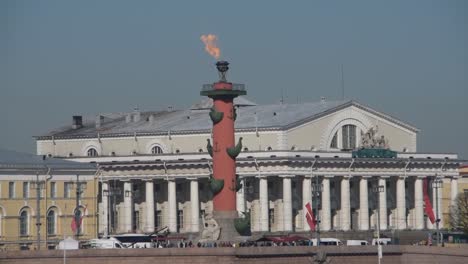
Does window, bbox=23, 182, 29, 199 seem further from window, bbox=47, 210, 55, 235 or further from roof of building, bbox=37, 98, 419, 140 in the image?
roof of building, bbox=37, 98, 419, 140

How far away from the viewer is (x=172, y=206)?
143750mm

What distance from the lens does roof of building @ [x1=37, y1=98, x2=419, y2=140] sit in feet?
474

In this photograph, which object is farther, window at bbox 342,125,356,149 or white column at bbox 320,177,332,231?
window at bbox 342,125,356,149

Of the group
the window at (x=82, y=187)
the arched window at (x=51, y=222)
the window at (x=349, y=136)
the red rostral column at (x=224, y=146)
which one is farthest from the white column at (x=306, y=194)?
the red rostral column at (x=224, y=146)

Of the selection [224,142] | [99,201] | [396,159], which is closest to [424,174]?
[396,159]

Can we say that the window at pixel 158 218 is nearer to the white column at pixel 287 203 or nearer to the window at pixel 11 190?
the white column at pixel 287 203

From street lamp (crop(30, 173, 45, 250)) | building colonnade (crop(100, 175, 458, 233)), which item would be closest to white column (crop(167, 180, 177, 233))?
building colonnade (crop(100, 175, 458, 233))

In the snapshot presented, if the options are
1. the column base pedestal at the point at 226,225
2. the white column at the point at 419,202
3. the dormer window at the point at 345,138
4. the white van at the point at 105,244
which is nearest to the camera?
the column base pedestal at the point at 226,225

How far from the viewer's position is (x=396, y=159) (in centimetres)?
14738

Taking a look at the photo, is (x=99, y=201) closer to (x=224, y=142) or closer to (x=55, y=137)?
(x=55, y=137)

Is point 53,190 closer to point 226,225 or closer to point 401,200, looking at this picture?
point 226,225

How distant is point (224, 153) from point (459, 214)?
37.4 metres

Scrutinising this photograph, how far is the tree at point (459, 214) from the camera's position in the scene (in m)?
139

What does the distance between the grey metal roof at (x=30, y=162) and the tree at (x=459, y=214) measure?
2495 cm
